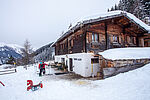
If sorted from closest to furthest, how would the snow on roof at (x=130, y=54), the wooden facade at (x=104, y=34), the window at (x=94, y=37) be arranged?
the snow on roof at (x=130, y=54)
the wooden facade at (x=104, y=34)
the window at (x=94, y=37)

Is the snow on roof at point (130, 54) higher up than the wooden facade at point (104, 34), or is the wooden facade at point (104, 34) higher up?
the wooden facade at point (104, 34)

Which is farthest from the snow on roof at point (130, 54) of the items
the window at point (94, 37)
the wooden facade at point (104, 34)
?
the window at point (94, 37)

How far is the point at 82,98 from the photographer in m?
4.53

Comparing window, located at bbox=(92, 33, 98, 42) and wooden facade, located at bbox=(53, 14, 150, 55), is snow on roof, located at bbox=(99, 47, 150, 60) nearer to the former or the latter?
wooden facade, located at bbox=(53, 14, 150, 55)

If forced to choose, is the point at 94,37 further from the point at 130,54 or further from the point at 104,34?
the point at 130,54

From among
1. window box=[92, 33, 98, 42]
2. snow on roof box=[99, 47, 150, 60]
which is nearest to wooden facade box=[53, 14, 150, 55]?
window box=[92, 33, 98, 42]

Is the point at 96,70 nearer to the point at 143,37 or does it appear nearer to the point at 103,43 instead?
the point at 103,43

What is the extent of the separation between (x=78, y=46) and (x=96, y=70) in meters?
3.78

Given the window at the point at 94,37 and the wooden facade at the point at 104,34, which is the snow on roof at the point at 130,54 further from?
the window at the point at 94,37

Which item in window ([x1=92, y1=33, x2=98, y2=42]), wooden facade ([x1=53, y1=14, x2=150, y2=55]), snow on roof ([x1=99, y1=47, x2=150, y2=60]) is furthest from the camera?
window ([x1=92, y1=33, x2=98, y2=42])

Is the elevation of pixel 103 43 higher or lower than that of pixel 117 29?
lower

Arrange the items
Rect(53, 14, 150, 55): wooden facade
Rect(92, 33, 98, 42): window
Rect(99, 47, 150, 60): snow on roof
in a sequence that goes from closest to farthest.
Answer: Rect(99, 47, 150, 60): snow on roof, Rect(53, 14, 150, 55): wooden facade, Rect(92, 33, 98, 42): window

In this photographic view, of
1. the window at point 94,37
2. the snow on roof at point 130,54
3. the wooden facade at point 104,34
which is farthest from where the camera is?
the window at point 94,37

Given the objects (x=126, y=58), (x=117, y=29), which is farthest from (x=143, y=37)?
(x=126, y=58)
